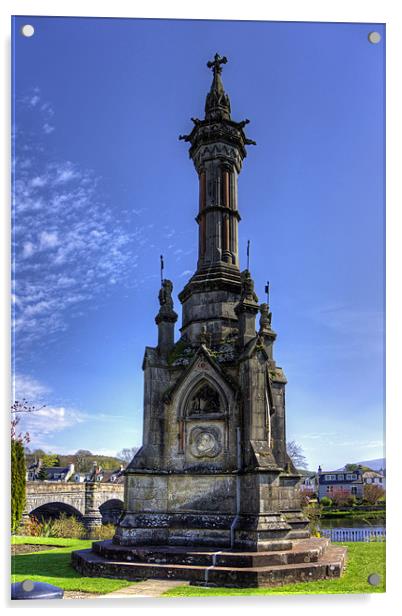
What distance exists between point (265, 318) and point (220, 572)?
787 centimetres

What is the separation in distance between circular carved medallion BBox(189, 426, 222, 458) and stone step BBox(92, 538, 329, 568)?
1.95m

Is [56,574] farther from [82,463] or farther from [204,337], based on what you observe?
[82,463]

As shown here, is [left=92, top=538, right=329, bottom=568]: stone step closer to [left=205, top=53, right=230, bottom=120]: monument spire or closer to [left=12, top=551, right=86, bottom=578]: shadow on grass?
[left=12, top=551, right=86, bottom=578]: shadow on grass

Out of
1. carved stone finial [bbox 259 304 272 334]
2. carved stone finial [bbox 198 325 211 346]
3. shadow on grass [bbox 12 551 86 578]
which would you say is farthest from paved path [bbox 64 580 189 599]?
carved stone finial [bbox 259 304 272 334]

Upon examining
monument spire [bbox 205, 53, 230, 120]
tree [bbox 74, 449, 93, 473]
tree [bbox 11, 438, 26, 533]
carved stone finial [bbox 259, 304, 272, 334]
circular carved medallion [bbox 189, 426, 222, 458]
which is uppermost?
monument spire [bbox 205, 53, 230, 120]

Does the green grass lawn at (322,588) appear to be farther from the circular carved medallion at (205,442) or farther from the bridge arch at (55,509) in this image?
the bridge arch at (55,509)

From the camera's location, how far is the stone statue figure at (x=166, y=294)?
13.4m

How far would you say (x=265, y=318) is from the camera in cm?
1588

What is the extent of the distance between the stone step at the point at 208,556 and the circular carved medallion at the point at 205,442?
1.95m

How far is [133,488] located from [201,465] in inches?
58.4

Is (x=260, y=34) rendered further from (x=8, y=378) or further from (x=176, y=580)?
(x=176, y=580)

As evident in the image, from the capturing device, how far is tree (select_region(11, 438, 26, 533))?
10672 millimetres

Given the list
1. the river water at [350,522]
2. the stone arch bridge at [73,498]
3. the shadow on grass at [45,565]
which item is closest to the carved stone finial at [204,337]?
the shadow on grass at [45,565]
